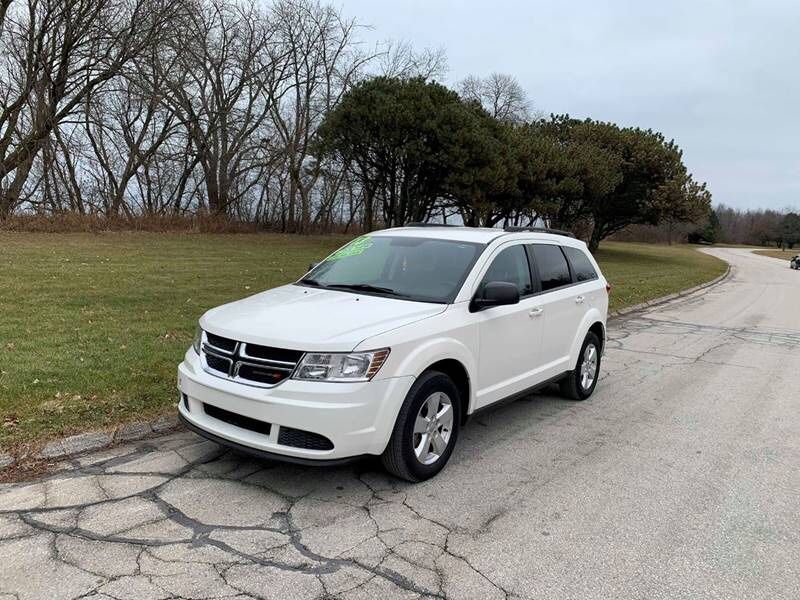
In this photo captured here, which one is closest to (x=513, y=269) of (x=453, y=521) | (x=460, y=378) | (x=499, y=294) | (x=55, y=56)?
(x=499, y=294)

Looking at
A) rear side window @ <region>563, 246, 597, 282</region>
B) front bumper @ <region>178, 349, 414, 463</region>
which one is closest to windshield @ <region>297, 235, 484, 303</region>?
front bumper @ <region>178, 349, 414, 463</region>

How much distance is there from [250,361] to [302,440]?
0.60 metres

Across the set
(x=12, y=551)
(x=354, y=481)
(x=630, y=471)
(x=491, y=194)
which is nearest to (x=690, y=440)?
(x=630, y=471)

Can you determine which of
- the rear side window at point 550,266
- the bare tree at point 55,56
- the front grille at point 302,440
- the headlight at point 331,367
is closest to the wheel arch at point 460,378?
the headlight at point 331,367

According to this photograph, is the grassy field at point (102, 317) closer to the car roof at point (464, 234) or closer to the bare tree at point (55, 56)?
the car roof at point (464, 234)

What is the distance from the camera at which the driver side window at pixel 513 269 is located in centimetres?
498

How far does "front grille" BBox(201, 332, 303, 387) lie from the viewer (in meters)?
3.70

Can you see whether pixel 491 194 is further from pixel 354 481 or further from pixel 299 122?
pixel 354 481

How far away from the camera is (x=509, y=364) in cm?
493

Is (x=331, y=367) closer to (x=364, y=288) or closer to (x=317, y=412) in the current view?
(x=317, y=412)

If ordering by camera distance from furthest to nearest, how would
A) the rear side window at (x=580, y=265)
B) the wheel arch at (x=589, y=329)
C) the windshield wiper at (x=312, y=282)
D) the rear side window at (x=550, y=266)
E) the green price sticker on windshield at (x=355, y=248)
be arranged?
the rear side window at (x=580, y=265) < the wheel arch at (x=589, y=329) < the rear side window at (x=550, y=266) < the green price sticker on windshield at (x=355, y=248) < the windshield wiper at (x=312, y=282)

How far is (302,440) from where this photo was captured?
3658mm

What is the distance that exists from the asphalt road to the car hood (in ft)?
3.31

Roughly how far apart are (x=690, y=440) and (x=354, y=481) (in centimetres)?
304
